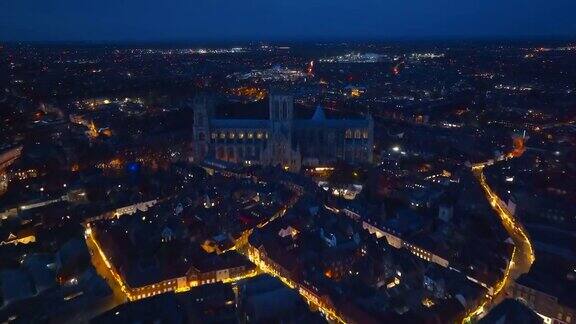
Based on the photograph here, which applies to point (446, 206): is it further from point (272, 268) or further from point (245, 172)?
point (245, 172)

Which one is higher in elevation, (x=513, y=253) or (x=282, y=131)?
(x=282, y=131)

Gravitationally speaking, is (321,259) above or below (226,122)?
below

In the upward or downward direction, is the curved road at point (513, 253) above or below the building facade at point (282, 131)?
below

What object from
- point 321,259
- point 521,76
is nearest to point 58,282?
point 321,259

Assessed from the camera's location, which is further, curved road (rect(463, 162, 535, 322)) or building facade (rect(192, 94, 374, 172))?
building facade (rect(192, 94, 374, 172))

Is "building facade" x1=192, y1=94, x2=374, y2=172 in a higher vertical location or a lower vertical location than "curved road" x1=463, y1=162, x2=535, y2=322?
higher

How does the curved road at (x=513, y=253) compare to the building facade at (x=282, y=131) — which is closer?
the curved road at (x=513, y=253)

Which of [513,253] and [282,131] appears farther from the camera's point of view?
[282,131]

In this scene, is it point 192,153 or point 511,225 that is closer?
point 511,225
